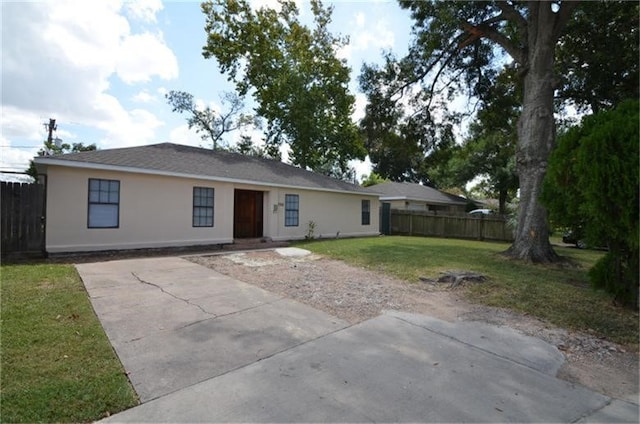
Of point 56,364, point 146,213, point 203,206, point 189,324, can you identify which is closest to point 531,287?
point 189,324

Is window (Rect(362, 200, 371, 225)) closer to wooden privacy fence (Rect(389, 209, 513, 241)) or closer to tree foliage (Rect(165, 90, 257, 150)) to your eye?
wooden privacy fence (Rect(389, 209, 513, 241))

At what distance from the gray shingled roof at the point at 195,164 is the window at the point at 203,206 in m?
0.62

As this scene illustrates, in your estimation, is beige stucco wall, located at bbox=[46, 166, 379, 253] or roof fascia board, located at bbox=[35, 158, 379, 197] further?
beige stucco wall, located at bbox=[46, 166, 379, 253]

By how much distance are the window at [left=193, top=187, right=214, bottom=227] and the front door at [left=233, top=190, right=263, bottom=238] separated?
90.1 inches

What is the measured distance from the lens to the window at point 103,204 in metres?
8.98

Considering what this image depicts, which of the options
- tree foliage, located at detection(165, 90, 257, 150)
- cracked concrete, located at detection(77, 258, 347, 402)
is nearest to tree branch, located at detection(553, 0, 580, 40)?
cracked concrete, located at detection(77, 258, 347, 402)

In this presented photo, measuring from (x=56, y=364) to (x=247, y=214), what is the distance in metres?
11.2

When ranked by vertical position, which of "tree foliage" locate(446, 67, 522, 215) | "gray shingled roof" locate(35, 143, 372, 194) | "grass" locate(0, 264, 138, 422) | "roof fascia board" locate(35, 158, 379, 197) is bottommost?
"grass" locate(0, 264, 138, 422)

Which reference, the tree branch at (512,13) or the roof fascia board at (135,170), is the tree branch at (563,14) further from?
the roof fascia board at (135,170)

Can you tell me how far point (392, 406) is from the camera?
248 centimetres

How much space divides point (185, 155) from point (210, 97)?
53.0 ft

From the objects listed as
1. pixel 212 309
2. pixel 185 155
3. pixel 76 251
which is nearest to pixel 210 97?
pixel 185 155

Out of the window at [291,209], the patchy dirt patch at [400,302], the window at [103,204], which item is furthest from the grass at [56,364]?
the window at [291,209]

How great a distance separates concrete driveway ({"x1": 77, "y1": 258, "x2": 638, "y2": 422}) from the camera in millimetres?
2408
